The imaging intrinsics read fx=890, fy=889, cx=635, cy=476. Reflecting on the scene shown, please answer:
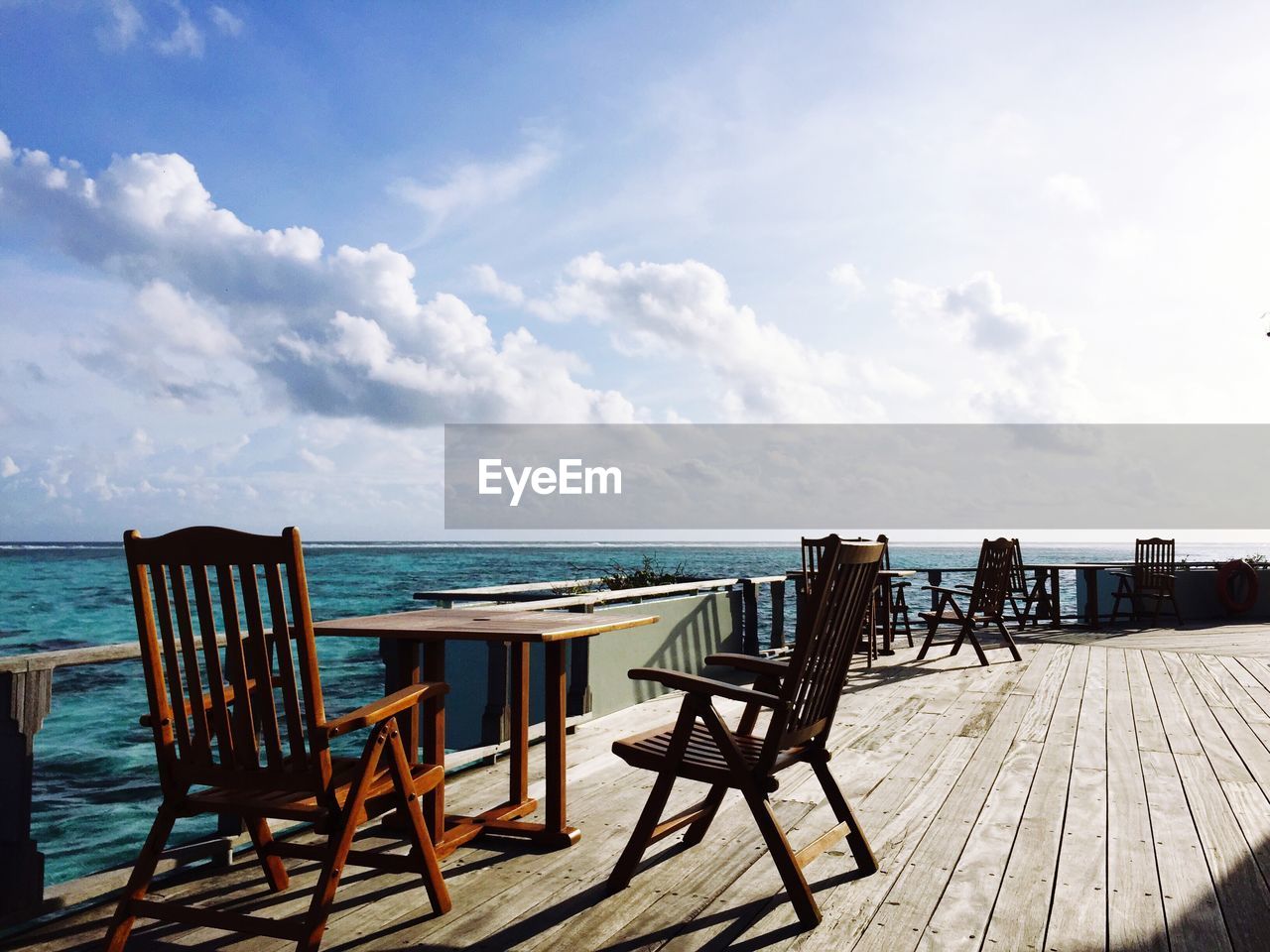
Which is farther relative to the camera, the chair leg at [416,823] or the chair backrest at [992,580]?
the chair backrest at [992,580]

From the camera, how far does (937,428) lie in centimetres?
7175

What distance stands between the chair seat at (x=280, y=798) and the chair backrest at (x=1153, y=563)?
36.1ft

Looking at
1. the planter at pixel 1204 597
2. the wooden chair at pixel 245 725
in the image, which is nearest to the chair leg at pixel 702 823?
the wooden chair at pixel 245 725

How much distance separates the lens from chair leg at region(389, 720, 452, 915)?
2164 millimetres

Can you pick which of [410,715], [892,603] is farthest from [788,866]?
[892,603]

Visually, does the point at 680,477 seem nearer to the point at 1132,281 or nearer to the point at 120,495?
the point at 120,495

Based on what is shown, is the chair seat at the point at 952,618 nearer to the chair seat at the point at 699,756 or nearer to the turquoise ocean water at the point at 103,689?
the turquoise ocean water at the point at 103,689

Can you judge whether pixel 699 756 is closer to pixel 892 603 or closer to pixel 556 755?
pixel 556 755

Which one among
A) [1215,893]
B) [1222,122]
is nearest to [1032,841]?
[1215,893]

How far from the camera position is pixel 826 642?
2.37 meters

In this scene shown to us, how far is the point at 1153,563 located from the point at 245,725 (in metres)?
11.8

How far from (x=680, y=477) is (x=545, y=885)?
47282 mm

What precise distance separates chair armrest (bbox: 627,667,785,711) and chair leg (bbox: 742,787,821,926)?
229 mm

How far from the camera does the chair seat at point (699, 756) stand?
91.3 inches
